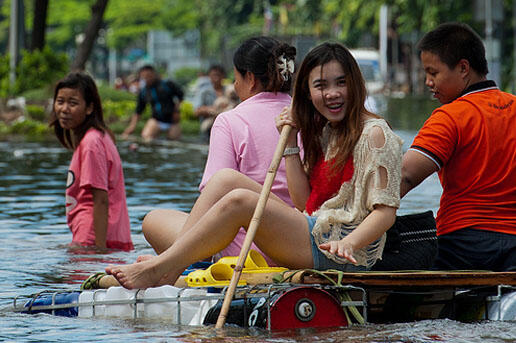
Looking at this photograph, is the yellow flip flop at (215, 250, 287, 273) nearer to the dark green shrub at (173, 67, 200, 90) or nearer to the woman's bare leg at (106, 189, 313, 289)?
the woman's bare leg at (106, 189, 313, 289)

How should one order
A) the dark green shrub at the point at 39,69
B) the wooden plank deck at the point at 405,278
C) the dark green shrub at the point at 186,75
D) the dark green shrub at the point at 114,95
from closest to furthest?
the wooden plank deck at the point at 405,278 < the dark green shrub at the point at 39,69 < the dark green shrub at the point at 114,95 < the dark green shrub at the point at 186,75

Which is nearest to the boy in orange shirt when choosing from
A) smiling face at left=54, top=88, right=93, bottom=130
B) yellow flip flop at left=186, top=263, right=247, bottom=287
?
yellow flip flop at left=186, top=263, right=247, bottom=287

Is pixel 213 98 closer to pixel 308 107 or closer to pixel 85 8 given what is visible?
pixel 308 107

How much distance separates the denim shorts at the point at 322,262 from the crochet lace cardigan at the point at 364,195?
0.03 m

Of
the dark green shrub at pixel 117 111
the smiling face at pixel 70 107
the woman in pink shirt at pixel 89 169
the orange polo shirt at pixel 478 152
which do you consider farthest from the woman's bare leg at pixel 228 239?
the dark green shrub at pixel 117 111

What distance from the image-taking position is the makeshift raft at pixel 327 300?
5.04 m

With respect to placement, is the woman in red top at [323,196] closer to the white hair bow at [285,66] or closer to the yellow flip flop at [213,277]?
the yellow flip flop at [213,277]

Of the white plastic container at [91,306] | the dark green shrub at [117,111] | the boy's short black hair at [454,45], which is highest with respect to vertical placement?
the boy's short black hair at [454,45]

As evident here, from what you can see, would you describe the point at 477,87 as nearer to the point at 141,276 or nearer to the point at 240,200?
the point at 240,200

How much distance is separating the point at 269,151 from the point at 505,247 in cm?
133

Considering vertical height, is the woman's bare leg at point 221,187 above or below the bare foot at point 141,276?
above

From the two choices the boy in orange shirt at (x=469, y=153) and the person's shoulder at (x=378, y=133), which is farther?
the boy in orange shirt at (x=469, y=153)

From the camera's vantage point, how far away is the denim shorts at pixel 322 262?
5.27 metres

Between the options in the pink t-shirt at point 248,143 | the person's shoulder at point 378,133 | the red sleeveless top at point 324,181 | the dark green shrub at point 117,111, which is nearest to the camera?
the person's shoulder at point 378,133
